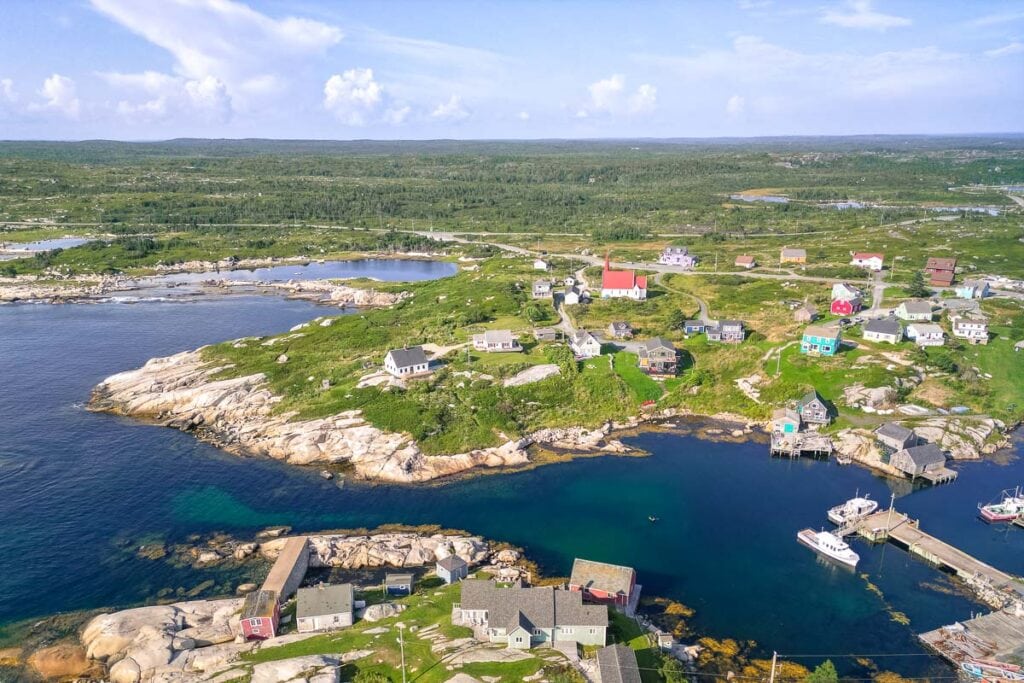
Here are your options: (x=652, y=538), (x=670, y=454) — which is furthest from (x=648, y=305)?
(x=652, y=538)

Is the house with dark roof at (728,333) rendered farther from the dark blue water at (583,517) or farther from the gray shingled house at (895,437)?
the gray shingled house at (895,437)

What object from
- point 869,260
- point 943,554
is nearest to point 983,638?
point 943,554

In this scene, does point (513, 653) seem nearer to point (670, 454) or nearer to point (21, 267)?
point (670, 454)

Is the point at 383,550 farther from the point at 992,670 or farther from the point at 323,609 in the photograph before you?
the point at 992,670

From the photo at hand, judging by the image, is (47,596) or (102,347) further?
(102,347)

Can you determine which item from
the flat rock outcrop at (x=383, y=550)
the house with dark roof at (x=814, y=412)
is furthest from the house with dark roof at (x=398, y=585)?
the house with dark roof at (x=814, y=412)
